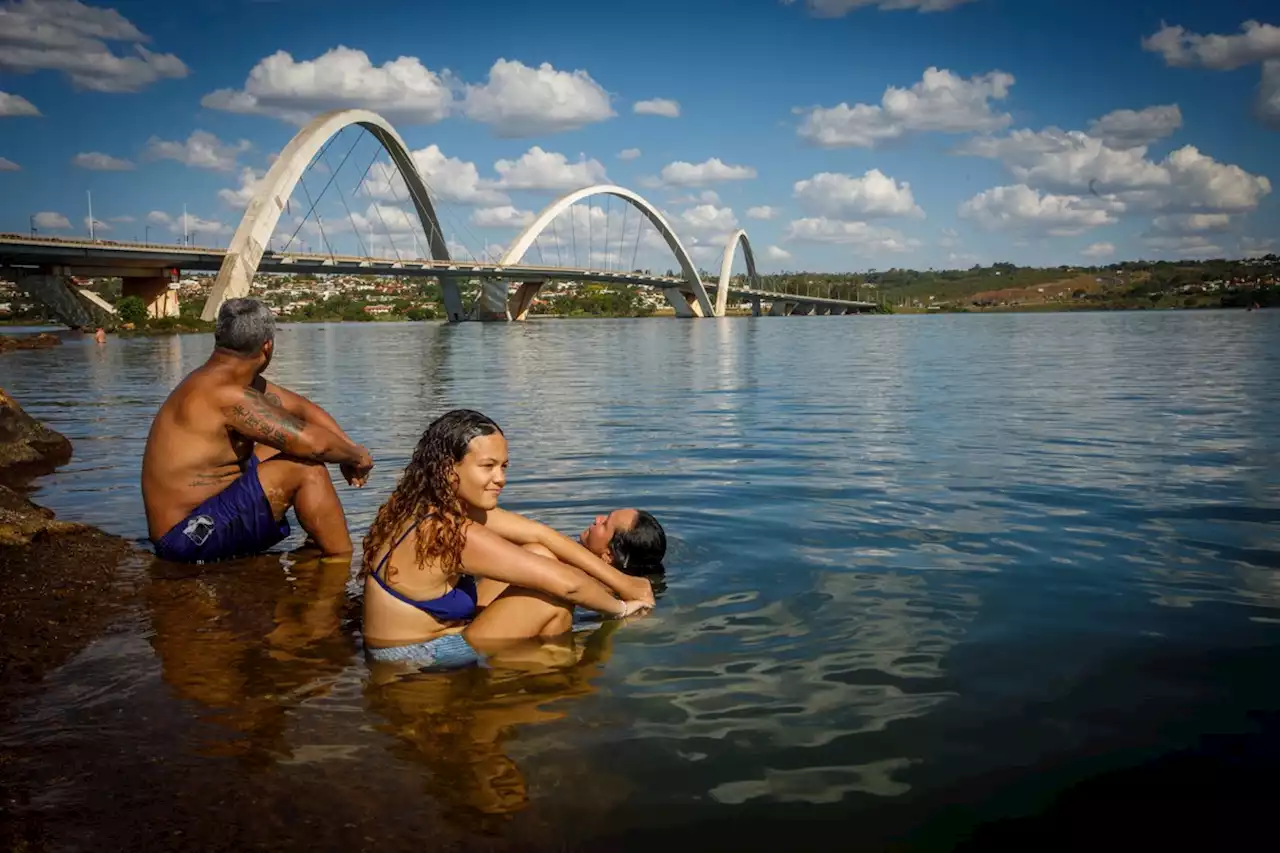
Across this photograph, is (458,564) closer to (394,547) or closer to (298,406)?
(394,547)

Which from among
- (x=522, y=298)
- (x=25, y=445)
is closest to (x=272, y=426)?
(x=25, y=445)

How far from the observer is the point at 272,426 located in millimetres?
6090

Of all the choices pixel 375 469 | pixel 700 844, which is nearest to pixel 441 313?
pixel 375 469

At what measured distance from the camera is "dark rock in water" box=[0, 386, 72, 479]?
10.6 m

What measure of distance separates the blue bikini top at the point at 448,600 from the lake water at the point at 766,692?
40 centimetres

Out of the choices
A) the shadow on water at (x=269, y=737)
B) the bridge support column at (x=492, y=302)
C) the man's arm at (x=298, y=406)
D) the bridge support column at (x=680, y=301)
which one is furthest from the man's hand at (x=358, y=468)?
the bridge support column at (x=680, y=301)

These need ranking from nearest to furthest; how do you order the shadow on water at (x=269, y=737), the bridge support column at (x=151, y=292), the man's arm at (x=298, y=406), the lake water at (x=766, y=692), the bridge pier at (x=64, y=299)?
1. the shadow on water at (x=269, y=737)
2. the lake water at (x=766, y=692)
3. the man's arm at (x=298, y=406)
4. the bridge pier at (x=64, y=299)
5. the bridge support column at (x=151, y=292)

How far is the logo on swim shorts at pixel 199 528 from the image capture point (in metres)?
6.34

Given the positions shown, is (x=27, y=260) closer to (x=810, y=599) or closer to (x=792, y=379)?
(x=792, y=379)

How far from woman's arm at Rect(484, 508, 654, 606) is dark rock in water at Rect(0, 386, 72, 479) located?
7703 millimetres

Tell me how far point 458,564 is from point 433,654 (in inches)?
19.2

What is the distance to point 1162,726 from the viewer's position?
12.9 ft

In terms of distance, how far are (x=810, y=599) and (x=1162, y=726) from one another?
215 cm

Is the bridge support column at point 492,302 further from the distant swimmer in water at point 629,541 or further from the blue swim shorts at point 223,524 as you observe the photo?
the distant swimmer in water at point 629,541
